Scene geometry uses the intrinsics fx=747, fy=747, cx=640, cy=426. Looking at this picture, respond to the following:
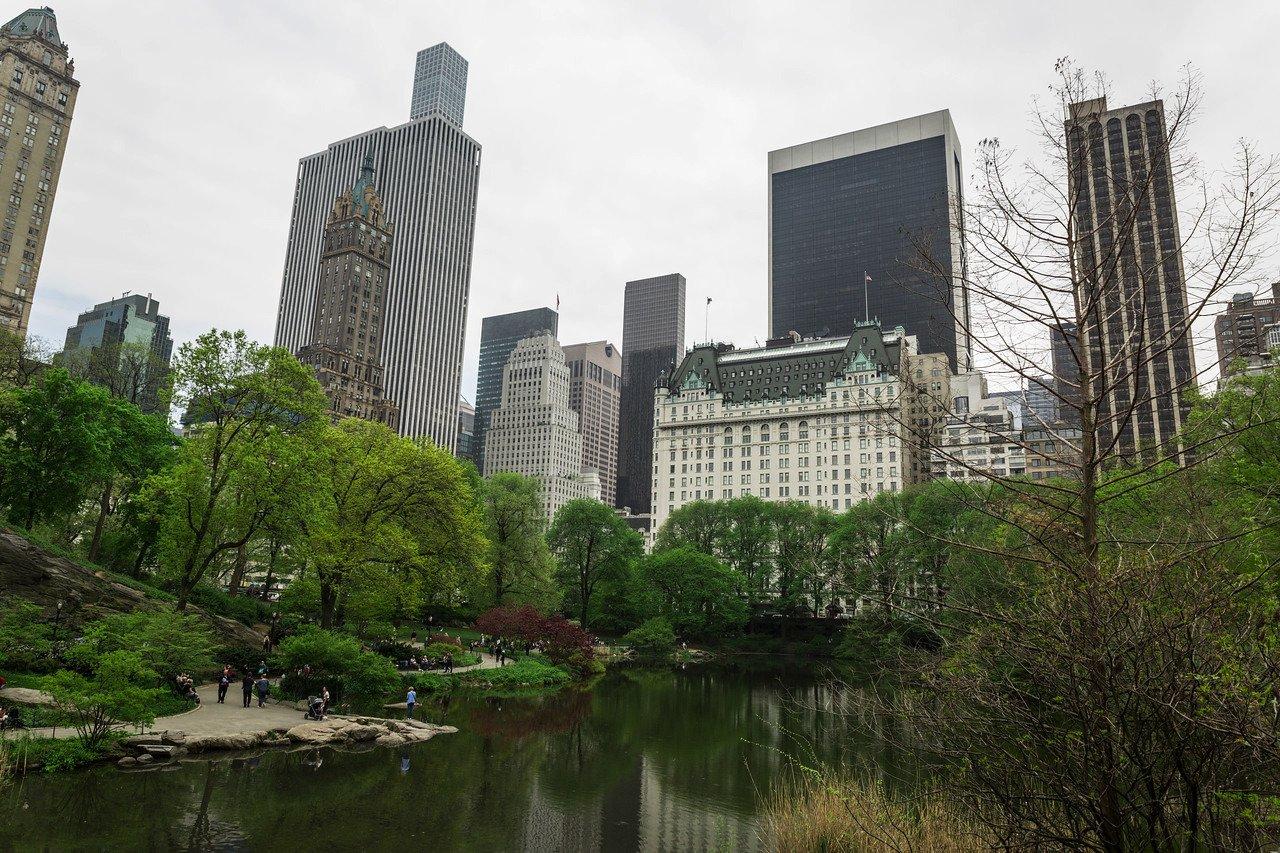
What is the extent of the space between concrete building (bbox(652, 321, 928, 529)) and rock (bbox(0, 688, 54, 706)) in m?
103

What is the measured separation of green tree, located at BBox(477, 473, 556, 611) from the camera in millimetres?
70875

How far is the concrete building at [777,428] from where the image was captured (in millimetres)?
123812

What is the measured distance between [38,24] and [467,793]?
158200 mm

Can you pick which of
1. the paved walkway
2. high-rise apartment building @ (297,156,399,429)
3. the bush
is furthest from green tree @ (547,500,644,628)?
high-rise apartment building @ (297,156,399,429)

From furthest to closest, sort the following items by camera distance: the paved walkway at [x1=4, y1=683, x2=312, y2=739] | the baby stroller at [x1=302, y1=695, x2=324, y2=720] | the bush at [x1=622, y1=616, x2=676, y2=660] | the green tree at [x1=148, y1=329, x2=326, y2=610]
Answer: the bush at [x1=622, y1=616, x2=676, y2=660] → the green tree at [x1=148, y1=329, x2=326, y2=610] → the baby stroller at [x1=302, y1=695, x2=324, y2=720] → the paved walkway at [x1=4, y1=683, x2=312, y2=739]

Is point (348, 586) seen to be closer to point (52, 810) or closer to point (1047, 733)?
point (52, 810)

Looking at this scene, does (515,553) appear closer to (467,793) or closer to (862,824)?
(467,793)

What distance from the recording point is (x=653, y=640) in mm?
74875

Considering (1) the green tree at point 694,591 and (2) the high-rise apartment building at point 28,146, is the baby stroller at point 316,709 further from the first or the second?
(2) the high-rise apartment building at point 28,146

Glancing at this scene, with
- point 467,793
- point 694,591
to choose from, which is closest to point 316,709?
point 467,793

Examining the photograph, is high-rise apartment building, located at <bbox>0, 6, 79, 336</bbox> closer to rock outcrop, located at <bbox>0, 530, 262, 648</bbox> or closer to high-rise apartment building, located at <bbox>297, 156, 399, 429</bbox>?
high-rise apartment building, located at <bbox>297, 156, 399, 429</bbox>


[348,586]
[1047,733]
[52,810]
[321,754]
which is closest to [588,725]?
[321,754]

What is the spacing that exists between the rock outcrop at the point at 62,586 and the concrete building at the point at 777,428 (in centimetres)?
9581

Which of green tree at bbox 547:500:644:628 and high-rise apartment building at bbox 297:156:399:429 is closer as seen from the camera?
green tree at bbox 547:500:644:628
